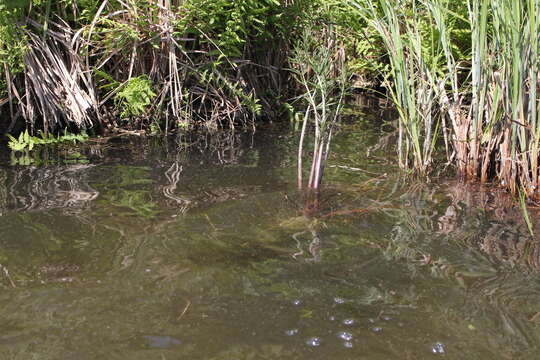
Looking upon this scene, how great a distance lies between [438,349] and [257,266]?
3.36ft

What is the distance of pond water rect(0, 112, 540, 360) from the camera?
2564mm

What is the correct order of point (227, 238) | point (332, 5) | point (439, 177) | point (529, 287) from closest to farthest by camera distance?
1. point (529, 287)
2. point (227, 238)
3. point (439, 177)
4. point (332, 5)

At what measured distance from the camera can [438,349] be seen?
8.23ft

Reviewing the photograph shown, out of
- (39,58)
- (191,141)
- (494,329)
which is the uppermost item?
(39,58)

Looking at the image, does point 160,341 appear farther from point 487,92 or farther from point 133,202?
point 487,92

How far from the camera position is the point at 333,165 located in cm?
500

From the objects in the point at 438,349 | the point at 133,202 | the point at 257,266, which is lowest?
the point at 438,349

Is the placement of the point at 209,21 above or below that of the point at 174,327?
above

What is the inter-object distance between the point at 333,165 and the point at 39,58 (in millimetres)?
2741

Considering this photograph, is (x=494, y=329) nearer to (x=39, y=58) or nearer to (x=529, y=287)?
(x=529, y=287)

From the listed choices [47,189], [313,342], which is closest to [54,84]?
[47,189]

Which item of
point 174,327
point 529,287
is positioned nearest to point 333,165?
point 529,287

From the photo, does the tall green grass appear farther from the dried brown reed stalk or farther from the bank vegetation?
the dried brown reed stalk

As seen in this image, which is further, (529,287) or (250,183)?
(250,183)
